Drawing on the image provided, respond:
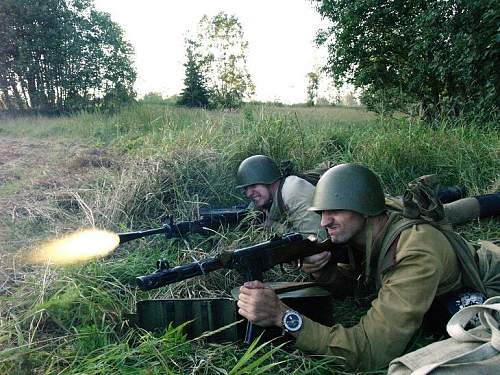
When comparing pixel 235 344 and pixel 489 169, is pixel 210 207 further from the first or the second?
pixel 489 169

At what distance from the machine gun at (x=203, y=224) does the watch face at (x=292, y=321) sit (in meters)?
1.68

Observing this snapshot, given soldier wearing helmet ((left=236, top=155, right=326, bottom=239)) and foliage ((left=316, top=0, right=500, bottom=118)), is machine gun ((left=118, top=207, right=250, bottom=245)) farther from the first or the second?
foliage ((left=316, top=0, right=500, bottom=118))

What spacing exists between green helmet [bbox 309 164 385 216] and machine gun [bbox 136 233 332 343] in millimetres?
265

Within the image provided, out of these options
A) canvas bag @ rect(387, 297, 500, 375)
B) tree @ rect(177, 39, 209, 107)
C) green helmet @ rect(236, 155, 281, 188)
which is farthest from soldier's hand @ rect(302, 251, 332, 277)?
tree @ rect(177, 39, 209, 107)

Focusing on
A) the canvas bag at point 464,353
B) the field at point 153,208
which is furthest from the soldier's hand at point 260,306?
the canvas bag at point 464,353

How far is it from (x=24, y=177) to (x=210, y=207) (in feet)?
11.6

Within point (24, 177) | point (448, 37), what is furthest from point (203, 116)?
point (448, 37)

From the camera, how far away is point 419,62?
9539 millimetres

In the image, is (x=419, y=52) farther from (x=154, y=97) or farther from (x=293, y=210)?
(x=154, y=97)

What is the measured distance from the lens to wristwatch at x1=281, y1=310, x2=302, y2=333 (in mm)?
2312

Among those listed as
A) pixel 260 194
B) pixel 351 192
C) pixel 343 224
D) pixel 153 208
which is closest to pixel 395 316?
pixel 343 224

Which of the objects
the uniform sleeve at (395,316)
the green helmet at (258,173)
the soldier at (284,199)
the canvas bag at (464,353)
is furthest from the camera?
the green helmet at (258,173)

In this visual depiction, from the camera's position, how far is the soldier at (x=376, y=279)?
2.18m

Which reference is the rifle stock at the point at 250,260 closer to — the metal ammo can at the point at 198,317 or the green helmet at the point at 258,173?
the metal ammo can at the point at 198,317
